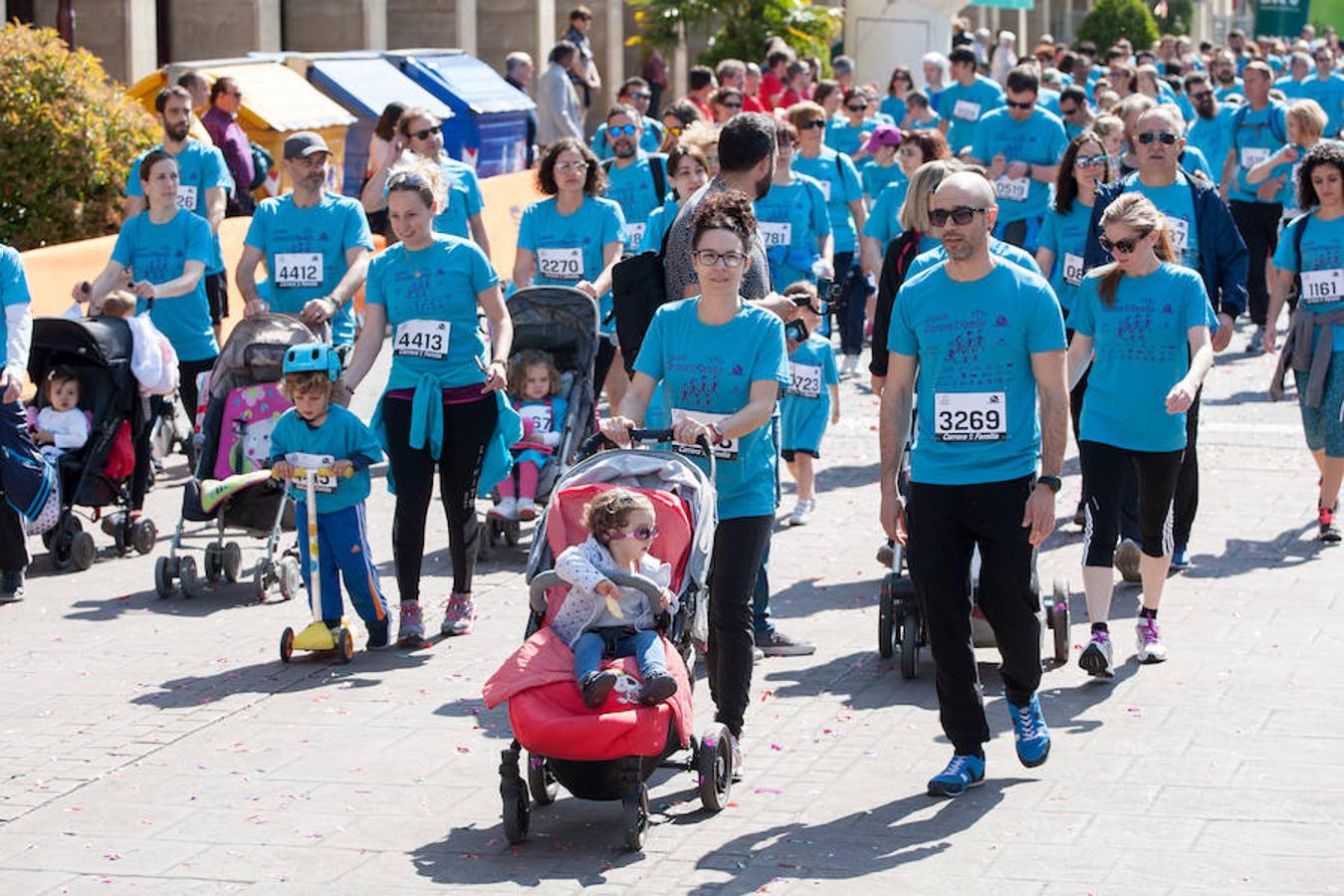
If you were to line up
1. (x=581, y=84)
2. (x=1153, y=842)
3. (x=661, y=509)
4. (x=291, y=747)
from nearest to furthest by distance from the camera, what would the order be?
(x=1153, y=842) → (x=661, y=509) → (x=291, y=747) → (x=581, y=84)

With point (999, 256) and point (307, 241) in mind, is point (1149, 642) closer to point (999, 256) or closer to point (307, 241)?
point (999, 256)

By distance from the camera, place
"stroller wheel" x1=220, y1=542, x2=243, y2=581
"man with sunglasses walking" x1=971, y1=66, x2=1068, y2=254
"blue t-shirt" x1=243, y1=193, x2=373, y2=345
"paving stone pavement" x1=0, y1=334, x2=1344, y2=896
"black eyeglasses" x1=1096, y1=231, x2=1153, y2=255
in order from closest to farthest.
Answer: "paving stone pavement" x1=0, y1=334, x2=1344, y2=896
"black eyeglasses" x1=1096, y1=231, x2=1153, y2=255
"stroller wheel" x1=220, y1=542, x2=243, y2=581
"blue t-shirt" x1=243, y1=193, x2=373, y2=345
"man with sunglasses walking" x1=971, y1=66, x2=1068, y2=254

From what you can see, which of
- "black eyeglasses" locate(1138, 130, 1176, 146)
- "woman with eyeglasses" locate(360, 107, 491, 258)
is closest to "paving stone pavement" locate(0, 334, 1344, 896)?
"black eyeglasses" locate(1138, 130, 1176, 146)

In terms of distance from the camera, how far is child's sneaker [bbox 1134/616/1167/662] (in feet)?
29.5

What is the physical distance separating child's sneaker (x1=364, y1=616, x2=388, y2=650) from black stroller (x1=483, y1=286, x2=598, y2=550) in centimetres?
208

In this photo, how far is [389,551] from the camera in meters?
11.4

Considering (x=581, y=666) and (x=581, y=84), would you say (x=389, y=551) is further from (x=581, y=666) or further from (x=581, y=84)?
(x=581, y=84)

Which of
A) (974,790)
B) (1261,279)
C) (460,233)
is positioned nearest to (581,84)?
(1261,279)

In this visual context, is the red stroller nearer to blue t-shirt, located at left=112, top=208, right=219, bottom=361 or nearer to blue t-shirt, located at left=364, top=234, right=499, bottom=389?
blue t-shirt, located at left=364, top=234, right=499, bottom=389

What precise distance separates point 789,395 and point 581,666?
502 centimetres

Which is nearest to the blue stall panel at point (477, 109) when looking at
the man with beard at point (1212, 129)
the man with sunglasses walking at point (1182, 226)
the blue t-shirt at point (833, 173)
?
the man with beard at point (1212, 129)

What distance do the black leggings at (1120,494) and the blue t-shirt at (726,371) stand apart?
5.58 feet

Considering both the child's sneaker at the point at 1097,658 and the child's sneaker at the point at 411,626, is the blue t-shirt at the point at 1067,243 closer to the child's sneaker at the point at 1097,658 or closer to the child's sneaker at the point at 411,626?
the child's sneaker at the point at 1097,658

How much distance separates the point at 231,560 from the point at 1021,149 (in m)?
6.90
